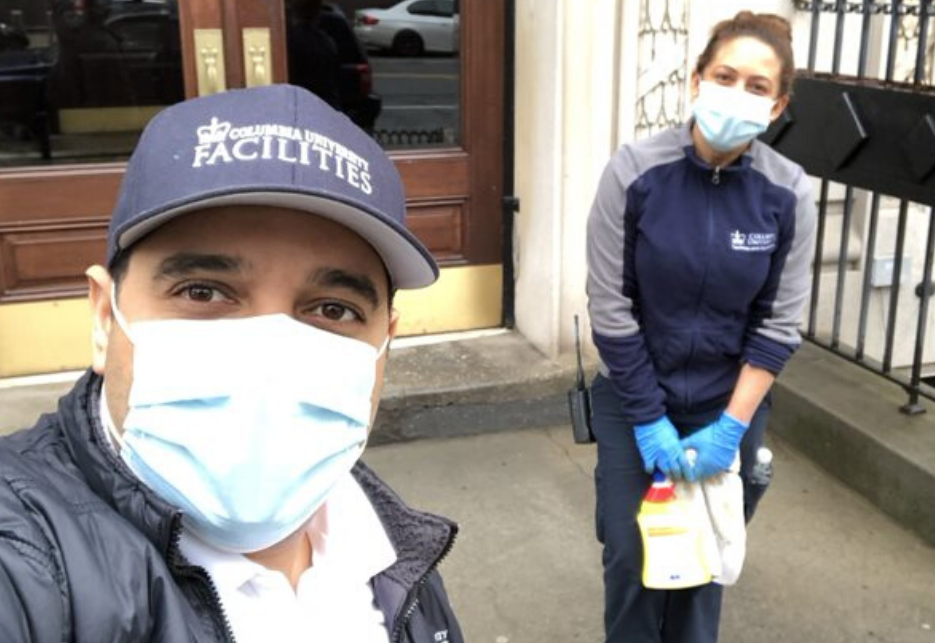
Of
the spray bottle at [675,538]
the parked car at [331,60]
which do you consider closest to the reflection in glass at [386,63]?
the parked car at [331,60]

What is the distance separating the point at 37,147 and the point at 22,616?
3.68 meters

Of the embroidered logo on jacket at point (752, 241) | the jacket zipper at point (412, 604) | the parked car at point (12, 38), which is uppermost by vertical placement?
the parked car at point (12, 38)

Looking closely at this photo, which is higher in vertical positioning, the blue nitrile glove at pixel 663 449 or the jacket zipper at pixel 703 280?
the jacket zipper at pixel 703 280

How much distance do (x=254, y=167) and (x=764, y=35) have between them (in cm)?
185

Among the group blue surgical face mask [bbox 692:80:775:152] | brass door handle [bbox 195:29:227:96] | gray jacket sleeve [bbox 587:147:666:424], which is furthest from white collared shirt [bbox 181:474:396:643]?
brass door handle [bbox 195:29:227:96]

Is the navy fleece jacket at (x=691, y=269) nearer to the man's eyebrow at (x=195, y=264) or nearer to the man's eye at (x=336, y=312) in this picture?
the man's eye at (x=336, y=312)

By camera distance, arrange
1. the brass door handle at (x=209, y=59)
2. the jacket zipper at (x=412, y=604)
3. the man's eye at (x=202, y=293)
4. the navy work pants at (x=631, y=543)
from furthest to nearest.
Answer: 1. the brass door handle at (x=209, y=59)
2. the navy work pants at (x=631, y=543)
3. the jacket zipper at (x=412, y=604)
4. the man's eye at (x=202, y=293)

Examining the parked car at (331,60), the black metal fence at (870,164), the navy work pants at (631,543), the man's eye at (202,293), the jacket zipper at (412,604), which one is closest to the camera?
the man's eye at (202,293)

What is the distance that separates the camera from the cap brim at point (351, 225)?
1.09 meters

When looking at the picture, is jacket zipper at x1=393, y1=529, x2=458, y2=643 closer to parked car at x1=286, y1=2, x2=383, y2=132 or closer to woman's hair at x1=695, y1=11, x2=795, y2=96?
woman's hair at x1=695, y1=11, x2=795, y2=96

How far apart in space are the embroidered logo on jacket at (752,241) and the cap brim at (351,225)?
1.35m

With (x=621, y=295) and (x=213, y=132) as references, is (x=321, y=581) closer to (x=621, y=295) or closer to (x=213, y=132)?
(x=213, y=132)

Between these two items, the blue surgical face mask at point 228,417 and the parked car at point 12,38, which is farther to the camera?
the parked car at point 12,38

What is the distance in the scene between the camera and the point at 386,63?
14.8 feet
